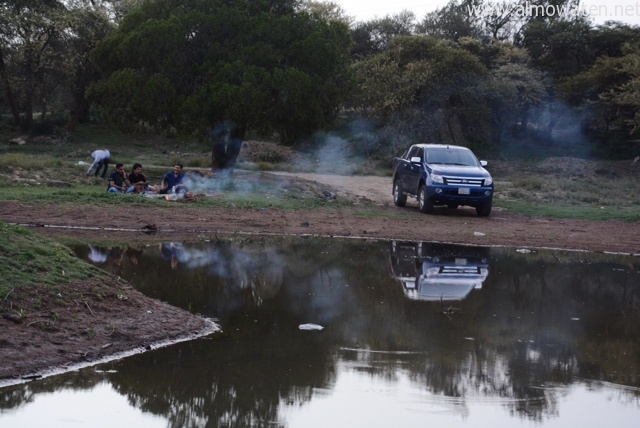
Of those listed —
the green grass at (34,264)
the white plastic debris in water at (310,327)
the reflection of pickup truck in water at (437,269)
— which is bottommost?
the reflection of pickup truck in water at (437,269)

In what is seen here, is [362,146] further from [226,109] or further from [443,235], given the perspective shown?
[443,235]

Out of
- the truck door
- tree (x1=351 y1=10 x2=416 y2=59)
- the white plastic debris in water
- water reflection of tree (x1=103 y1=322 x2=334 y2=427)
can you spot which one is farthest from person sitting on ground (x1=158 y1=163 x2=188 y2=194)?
tree (x1=351 y1=10 x2=416 y2=59)

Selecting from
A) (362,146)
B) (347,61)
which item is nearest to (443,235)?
(347,61)

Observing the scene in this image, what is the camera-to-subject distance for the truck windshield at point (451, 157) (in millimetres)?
24000

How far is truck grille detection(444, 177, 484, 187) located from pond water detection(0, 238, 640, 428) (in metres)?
7.12

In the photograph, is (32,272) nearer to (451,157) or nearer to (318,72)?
(451,157)

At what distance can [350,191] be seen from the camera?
27984 mm

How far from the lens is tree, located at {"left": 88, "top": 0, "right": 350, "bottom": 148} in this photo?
26.3m

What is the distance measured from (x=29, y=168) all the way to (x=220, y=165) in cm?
606

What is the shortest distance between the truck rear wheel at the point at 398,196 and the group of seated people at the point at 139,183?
6.12 metres

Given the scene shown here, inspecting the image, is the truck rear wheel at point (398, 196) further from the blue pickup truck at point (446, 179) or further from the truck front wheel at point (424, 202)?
the truck front wheel at point (424, 202)

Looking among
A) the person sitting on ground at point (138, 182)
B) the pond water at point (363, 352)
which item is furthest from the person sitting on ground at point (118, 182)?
the pond water at point (363, 352)

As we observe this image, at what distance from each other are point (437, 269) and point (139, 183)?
A: 10149 millimetres

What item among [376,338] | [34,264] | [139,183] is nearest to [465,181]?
[139,183]
